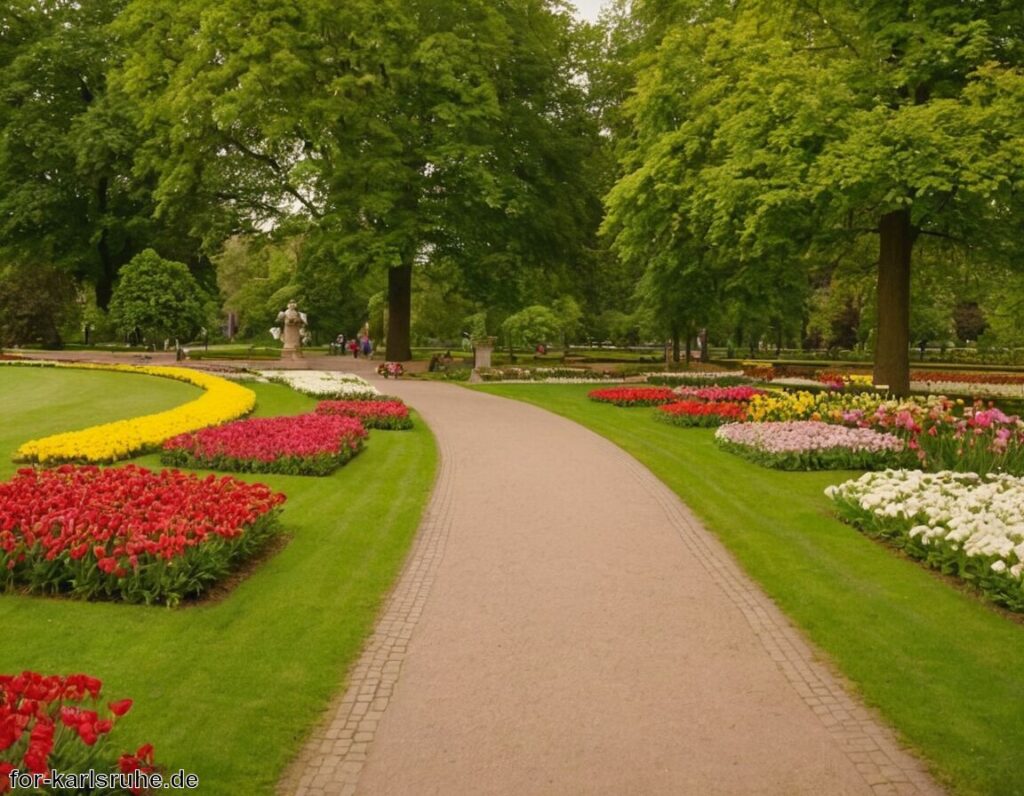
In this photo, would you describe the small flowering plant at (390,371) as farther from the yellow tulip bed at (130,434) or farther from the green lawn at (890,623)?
the green lawn at (890,623)

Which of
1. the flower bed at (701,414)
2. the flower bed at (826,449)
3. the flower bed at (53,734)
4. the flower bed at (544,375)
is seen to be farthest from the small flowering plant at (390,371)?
the flower bed at (53,734)

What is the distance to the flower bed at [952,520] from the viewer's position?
688cm

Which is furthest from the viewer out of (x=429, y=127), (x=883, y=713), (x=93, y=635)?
(x=429, y=127)

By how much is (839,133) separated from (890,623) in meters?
12.9

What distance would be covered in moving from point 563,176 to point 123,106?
2131 centimetres

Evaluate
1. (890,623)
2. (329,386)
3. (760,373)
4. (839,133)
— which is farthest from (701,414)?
(760,373)

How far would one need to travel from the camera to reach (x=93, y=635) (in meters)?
5.66

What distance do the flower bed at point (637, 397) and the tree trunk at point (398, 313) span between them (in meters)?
13.6

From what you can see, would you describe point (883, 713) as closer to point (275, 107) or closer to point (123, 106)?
point (275, 107)

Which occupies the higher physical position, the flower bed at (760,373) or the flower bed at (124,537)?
the flower bed at (760,373)

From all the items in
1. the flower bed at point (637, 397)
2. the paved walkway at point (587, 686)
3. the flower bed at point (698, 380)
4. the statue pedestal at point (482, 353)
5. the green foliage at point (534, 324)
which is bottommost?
the paved walkway at point (587, 686)

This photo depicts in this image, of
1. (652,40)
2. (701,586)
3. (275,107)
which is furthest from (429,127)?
(701,586)

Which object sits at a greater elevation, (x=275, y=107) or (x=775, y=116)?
(x=275, y=107)

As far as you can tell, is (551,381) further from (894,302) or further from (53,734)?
(53,734)
